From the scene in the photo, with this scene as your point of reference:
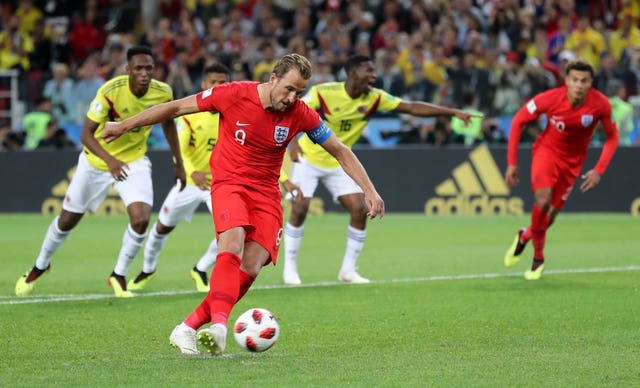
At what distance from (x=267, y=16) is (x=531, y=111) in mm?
14151

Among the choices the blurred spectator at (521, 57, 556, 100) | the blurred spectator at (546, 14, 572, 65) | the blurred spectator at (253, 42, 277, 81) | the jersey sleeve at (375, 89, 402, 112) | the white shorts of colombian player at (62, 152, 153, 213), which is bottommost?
the blurred spectator at (253, 42, 277, 81)

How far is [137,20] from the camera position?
96.1 ft

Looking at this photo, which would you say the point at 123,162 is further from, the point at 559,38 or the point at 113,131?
the point at 559,38

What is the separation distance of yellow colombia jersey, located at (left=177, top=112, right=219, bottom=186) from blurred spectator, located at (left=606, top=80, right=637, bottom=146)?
11.4 m

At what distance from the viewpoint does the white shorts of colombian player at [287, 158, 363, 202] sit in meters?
13.3

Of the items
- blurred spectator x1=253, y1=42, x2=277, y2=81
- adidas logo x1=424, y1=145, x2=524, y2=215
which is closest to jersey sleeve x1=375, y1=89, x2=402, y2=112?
adidas logo x1=424, y1=145, x2=524, y2=215

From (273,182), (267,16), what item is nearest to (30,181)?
(267,16)

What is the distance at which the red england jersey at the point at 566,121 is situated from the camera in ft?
42.7

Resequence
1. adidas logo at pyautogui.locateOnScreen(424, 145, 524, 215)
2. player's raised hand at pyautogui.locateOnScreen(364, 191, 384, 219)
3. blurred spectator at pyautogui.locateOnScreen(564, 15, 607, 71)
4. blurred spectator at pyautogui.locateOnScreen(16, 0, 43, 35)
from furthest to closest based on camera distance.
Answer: blurred spectator at pyautogui.locateOnScreen(16, 0, 43, 35)
blurred spectator at pyautogui.locateOnScreen(564, 15, 607, 71)
adidas logo at pyautogui.locateOnScreen(424, 145, 524, 215)
player's raised hand at pyautogui.locateOnScreen(364, 191, 384, 219)

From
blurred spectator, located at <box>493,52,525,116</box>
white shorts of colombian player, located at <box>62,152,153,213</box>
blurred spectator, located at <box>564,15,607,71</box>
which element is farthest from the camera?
blurred spectator, located at <box>564,15,607,71</box>

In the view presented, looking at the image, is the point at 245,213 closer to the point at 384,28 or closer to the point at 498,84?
the point at 498,84

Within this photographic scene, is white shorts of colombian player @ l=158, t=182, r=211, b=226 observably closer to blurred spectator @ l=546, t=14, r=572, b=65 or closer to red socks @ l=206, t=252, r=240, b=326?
red socks @ l=206, t=252, r=240, b=326

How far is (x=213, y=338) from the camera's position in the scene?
24.6ft

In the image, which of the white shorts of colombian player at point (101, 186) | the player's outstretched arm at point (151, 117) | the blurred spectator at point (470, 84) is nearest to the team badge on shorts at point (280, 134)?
the player's outstretched arm at point (151, 117)
